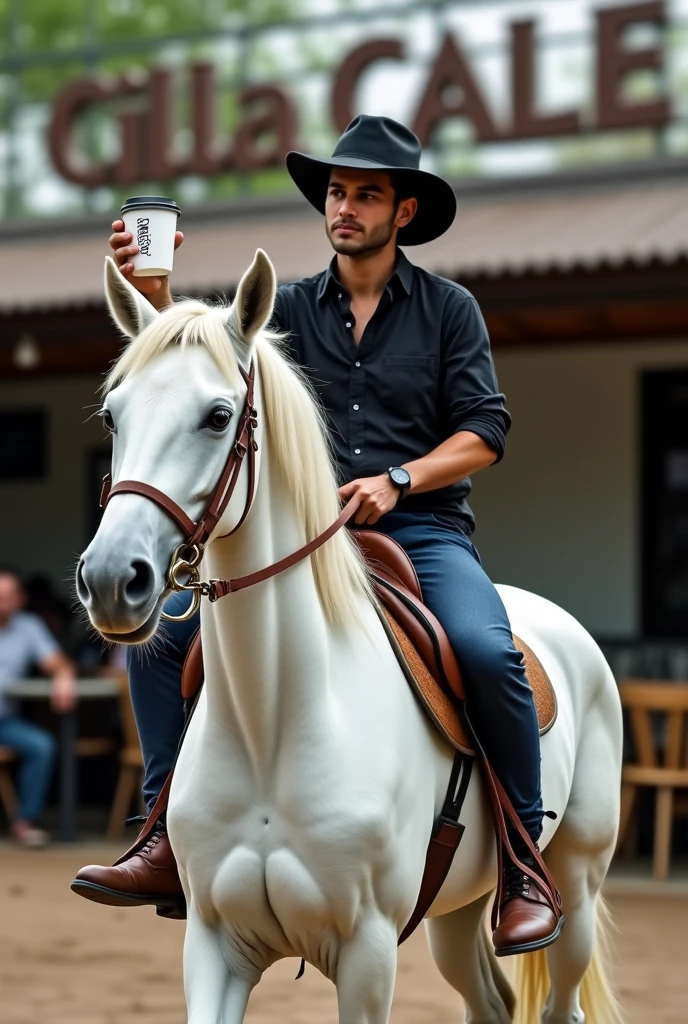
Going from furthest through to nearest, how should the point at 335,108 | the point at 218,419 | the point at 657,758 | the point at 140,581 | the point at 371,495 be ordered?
the point at 335,108 → the point at 657,758 → the point at 371,495 → the point at 218,419 → the point at 140,581

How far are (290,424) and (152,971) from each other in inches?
164

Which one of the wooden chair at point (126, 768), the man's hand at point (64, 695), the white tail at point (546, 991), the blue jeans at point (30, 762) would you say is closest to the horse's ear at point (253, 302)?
the white tail at point (546, 991)

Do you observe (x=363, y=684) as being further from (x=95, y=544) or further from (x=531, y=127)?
(x=531, y=127)

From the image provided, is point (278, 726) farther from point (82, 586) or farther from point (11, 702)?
point (11, 702)

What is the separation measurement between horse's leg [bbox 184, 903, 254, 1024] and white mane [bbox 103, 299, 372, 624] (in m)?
0.72

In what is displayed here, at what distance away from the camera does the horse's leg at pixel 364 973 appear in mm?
3012

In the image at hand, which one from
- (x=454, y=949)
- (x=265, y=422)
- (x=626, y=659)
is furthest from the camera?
(x=626, y=659)

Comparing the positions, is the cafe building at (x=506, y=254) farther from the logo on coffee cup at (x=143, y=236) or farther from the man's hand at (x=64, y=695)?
the logo on coffee cup at (x=143, y=236)

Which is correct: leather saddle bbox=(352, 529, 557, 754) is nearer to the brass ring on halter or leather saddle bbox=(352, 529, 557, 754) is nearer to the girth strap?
the girth strap

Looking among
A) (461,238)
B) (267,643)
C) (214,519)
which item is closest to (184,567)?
(214,519)

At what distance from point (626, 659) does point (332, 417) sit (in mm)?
6766

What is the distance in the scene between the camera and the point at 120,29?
25.9 m

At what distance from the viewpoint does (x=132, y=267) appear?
128 inches

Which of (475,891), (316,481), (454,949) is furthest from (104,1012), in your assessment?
(316,481)
